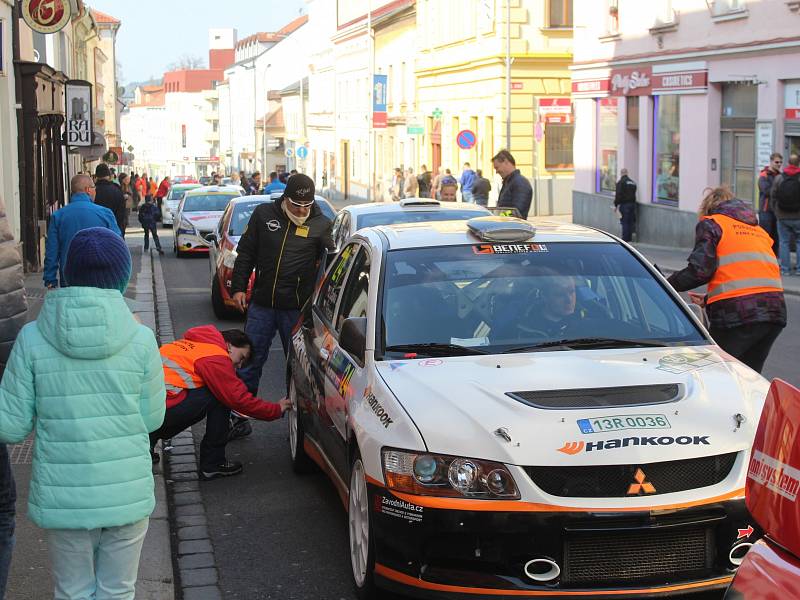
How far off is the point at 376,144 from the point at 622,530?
193ft

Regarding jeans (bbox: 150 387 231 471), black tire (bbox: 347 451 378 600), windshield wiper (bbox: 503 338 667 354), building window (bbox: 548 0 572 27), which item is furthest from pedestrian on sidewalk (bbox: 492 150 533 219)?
building window (bbox: 548 0 572 27)

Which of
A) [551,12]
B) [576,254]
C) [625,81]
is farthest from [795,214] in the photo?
[551,12]

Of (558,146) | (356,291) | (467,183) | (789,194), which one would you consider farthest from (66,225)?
(558,146)

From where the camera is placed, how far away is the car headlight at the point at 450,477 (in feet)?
15.7

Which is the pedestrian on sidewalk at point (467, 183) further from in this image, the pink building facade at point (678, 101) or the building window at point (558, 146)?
the building window at point (558, 146)

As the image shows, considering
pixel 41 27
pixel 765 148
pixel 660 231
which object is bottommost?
pixel 660 231

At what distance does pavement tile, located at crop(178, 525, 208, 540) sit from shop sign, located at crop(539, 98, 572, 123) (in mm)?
34134

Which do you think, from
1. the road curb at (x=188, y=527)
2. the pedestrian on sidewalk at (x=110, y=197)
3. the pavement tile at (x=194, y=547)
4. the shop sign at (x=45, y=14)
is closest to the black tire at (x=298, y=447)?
the road curb at (x=188, y=527)

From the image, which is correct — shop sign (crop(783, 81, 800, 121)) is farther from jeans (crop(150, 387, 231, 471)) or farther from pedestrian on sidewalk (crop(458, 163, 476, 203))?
jeans (crop(150, 387, 231, 471))

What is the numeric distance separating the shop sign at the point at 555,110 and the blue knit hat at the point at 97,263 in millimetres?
36231

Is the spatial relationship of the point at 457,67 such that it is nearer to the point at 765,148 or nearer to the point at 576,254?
the point at 765,148

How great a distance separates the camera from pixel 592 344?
19.4ft

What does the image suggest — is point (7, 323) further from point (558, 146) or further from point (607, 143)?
point (558, 146)

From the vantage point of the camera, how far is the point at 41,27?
2142 centimetres
